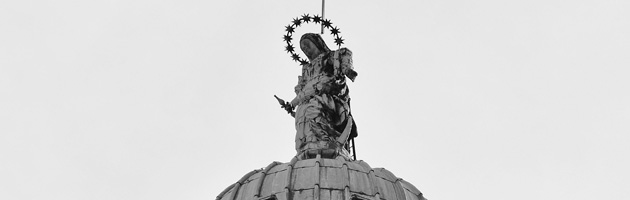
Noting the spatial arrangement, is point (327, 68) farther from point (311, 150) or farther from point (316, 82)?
point (311, 150)

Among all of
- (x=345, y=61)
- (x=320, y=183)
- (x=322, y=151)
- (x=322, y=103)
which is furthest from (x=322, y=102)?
(x=320, y=183)

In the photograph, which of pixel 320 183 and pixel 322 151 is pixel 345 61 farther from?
pixel 320 183

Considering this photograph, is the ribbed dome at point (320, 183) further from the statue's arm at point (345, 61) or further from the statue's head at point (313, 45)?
the statue's head at point (313, 45)

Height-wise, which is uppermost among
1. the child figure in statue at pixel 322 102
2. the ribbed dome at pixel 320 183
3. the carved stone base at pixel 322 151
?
the child figure in statue at pixel 322 102

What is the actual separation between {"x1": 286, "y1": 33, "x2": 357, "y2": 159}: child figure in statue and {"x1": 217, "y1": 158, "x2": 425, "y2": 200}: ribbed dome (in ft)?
7.38

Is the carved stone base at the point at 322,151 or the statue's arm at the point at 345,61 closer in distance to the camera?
the carved stone base at the point at 322,151

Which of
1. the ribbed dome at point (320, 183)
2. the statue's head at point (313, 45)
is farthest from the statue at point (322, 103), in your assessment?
the ribbed dome at point (320, 183)

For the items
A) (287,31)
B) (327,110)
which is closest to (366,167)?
(327,110)

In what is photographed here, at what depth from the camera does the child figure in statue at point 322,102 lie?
42.5 metres

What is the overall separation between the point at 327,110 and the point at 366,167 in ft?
15.0

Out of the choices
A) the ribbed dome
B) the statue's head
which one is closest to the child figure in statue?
the statue's head

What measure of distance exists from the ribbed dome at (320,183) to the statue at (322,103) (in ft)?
7.22

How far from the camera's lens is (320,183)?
37.6m

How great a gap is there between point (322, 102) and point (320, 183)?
7.33m
